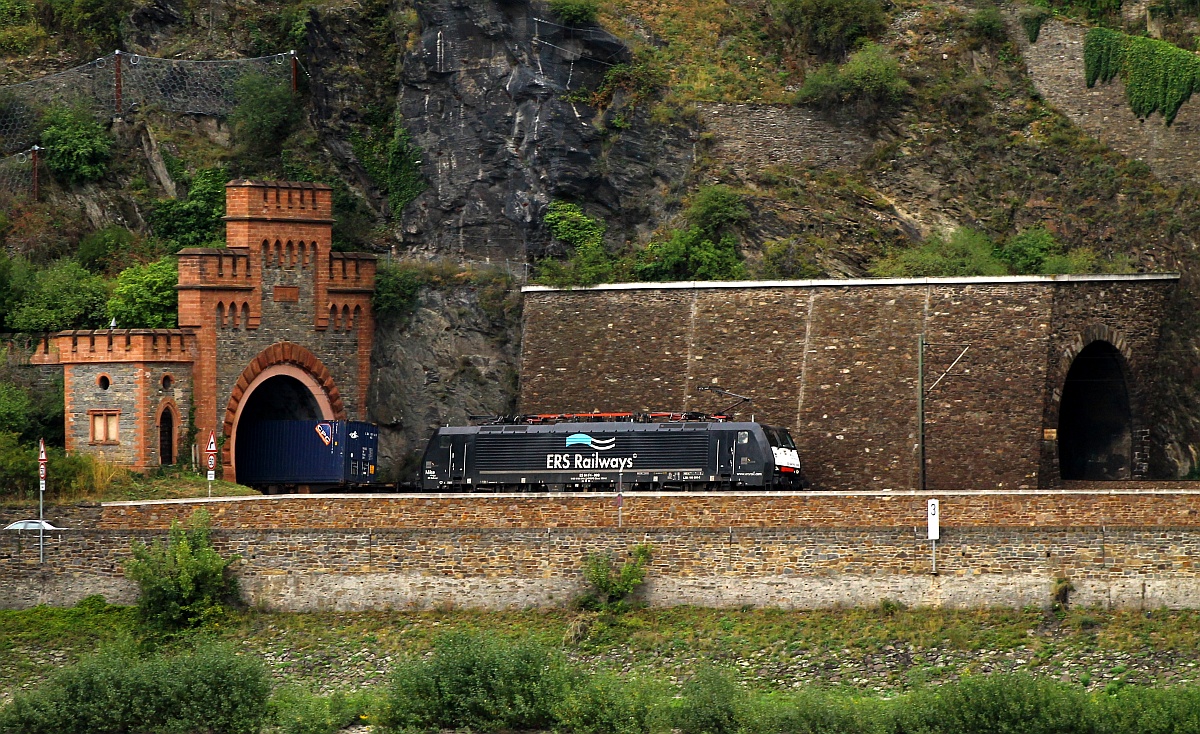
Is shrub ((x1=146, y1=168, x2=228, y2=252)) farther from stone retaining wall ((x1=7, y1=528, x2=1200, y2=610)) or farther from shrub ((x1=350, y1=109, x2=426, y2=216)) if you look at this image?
stone retaining wall ((x1=7, y1=528, x2=1200, y2=610))

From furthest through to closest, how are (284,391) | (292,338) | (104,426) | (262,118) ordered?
(262,118), (284,391), (292,338), (104,426)

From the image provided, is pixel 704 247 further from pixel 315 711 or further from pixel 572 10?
pixel 315 711

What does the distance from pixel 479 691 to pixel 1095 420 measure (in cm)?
2509

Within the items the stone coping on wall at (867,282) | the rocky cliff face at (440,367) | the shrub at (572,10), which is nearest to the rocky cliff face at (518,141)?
the shrub at (572,10)

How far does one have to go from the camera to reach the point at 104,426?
202ft

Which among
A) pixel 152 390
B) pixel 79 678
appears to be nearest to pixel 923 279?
pixel 152 390

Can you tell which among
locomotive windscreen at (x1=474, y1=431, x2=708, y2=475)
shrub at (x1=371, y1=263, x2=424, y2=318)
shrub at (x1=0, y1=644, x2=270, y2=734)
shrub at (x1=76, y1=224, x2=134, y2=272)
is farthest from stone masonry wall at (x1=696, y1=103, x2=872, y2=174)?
shrub at (x1=0, y1=644, x2=270, y2=734)

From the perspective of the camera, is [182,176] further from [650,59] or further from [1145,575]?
[1145,575]

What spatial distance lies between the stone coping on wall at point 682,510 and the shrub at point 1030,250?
10.2 meters

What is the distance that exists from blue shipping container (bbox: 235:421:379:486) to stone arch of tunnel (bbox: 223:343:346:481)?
492mm

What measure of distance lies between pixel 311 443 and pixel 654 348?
420 inches

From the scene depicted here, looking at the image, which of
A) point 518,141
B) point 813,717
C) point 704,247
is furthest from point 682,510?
point 518,141

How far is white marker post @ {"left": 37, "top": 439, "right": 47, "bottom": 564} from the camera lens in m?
53.9

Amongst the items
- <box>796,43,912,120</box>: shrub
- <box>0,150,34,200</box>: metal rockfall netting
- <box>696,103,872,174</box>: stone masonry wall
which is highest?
<box>796,43,912,120</box>: shrub
